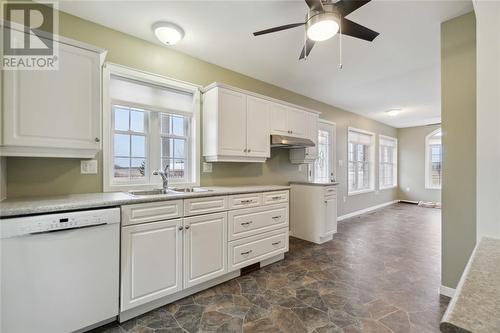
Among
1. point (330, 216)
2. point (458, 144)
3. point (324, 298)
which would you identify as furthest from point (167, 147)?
point (458, 144)

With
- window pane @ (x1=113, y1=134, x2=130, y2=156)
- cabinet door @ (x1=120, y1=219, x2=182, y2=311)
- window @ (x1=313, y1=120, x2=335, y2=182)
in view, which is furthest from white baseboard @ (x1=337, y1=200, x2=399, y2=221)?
window pane @ (x1=113, y1=134, x2=130, y2=156)

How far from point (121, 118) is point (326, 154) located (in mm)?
4096

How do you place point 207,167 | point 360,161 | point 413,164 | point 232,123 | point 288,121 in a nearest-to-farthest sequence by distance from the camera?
point 232,123 < point 207,167 < point 288,121 < point 360,161 < point 413,164

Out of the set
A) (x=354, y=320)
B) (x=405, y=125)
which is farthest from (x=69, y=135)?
(x=405, y=125)

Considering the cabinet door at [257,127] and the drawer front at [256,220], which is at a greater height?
the cabinet door at [257,127]

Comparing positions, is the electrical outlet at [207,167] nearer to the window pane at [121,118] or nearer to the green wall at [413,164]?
the window pane at [121,118]

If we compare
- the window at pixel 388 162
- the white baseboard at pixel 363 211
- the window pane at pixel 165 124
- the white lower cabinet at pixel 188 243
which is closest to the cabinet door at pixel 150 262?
the white lower cabinet at pixel 188 243

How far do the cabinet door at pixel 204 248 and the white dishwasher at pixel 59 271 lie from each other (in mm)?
588

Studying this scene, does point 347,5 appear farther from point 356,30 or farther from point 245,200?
point 245,200

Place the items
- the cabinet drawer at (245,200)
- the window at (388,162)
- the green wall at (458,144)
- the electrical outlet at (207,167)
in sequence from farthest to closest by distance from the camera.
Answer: the window at (388,162)
the electrical outlet at (207,167)
the cabinet drawer at (245,200)
the green wall at (458,144)

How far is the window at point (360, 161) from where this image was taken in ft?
19.0

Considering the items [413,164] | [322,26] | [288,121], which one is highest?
[322,26]

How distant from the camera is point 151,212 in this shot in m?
1.91

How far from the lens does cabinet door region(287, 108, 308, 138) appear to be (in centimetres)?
357
